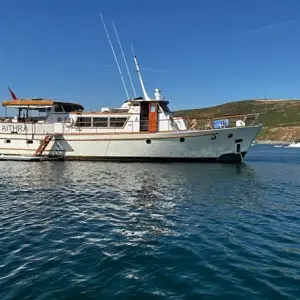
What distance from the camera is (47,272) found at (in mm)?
8883

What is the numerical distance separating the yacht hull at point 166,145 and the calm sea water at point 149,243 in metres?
16.1

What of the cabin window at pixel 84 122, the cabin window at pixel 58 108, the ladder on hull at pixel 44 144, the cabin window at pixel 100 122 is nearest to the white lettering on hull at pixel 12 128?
the ladder on hull at pixel 44 144

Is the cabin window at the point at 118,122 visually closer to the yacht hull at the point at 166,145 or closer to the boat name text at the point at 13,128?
the yacht hull at the point at 166,145

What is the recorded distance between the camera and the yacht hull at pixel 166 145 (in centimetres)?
3762

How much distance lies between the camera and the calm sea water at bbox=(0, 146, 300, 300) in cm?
807

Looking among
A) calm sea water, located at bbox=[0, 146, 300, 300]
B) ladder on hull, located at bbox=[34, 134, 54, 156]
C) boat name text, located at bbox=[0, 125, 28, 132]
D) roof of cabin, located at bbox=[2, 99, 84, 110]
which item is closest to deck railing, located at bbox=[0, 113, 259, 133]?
ladder on hull, located at bbox=[34, 134, 54, 156]

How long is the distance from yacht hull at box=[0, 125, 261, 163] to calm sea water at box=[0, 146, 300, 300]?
16.1m

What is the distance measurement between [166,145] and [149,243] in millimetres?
27278

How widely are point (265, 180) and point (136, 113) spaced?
17643 millimetres

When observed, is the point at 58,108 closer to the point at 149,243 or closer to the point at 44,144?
the point at 44,144

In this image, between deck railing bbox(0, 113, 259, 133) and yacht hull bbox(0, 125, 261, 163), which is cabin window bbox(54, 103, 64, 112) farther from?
yacht hull bbox(0, 125, 261, 163)

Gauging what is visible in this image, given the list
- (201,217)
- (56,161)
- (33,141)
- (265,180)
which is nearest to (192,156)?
(265,180)

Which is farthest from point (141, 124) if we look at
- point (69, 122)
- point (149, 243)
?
point (149, 243)

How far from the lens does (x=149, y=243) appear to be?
11.1m
